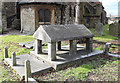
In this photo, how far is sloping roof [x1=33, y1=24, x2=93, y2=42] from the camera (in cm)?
678

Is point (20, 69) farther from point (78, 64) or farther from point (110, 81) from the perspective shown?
point (110, 81)

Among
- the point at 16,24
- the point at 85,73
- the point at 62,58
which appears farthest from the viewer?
the point at 16,24

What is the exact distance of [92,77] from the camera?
18.6ft

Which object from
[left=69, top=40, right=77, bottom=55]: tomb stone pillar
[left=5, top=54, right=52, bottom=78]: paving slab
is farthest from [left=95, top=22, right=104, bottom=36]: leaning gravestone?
[left=5, top=54, right=52, bottom=78]: paving slab

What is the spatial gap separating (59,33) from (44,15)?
12588 mm

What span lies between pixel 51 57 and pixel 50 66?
1.72 feet

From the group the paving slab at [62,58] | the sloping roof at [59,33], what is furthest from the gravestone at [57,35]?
the paving slab at [62,58]

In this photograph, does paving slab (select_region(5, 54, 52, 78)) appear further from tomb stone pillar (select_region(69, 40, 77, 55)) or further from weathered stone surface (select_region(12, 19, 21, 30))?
weathered stone surface (select_region(12, 19, 21, 30))

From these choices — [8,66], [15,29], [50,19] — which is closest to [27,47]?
[8,66]

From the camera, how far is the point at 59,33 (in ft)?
23.7

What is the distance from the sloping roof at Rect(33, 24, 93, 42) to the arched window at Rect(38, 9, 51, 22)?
11.5 meters

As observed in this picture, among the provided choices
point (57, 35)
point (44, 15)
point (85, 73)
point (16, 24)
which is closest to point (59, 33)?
point (57, 35)

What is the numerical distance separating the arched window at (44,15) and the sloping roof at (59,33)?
1151 cm

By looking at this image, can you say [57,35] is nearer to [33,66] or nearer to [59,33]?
[59,33]
